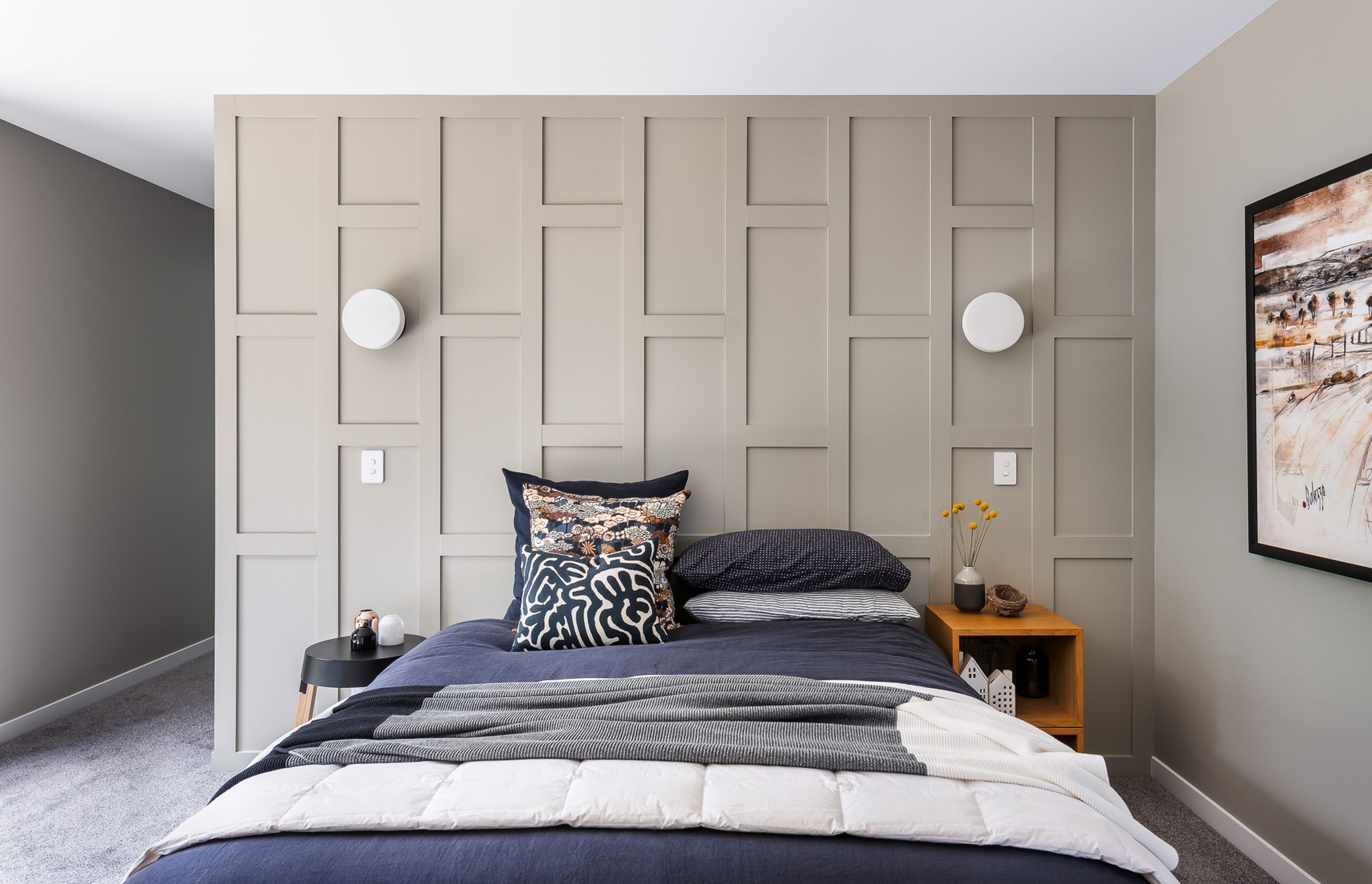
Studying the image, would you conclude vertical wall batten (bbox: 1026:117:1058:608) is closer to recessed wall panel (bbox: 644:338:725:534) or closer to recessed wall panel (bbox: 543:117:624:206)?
recessed wall panel (bbox: 644:338:725:534)

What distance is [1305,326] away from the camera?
2.02 m

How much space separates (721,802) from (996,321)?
2080 mm

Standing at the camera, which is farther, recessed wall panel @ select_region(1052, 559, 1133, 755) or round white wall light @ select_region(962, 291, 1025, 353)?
recessed wall panel @ select_region(1052, 559, 1133, 755)

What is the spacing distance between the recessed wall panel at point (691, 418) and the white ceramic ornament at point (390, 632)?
100cm

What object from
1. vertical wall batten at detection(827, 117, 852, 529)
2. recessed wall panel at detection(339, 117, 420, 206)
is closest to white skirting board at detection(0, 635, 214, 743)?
recessed wall panel at detection(339, 117, 420, 206)

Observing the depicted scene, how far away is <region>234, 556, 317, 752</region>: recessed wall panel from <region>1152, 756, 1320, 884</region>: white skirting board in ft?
10.3

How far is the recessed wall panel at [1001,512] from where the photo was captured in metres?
2.76

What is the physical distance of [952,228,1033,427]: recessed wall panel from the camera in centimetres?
276

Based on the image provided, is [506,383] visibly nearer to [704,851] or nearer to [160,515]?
[704,851]

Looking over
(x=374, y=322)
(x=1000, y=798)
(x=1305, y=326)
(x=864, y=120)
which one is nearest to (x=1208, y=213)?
(x=1305, y=326)

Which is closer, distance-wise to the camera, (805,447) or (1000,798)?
(1000,798)

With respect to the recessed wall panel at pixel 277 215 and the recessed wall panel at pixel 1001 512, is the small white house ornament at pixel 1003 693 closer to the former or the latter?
the recessed wall panel at pixel 1001 512

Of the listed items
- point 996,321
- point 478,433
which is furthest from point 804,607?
point 478,433

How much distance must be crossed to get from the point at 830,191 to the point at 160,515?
3709 millimetres
